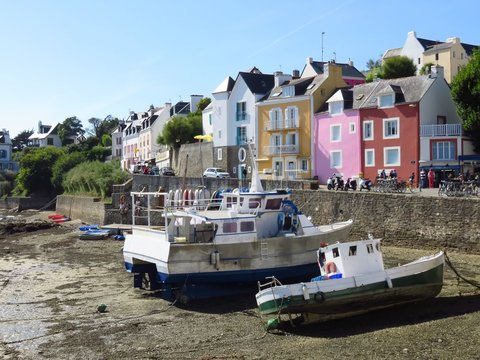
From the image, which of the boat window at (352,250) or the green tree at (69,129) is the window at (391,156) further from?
the green tree at (69,129)

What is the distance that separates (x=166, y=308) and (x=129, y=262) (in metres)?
2.92

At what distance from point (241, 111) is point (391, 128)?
627 inches

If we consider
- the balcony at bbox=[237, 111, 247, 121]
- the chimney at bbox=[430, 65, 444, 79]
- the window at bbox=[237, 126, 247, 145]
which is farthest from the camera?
the balcony at bbox=[237, 111, 247, 121]

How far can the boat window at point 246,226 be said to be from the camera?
18.6 metres

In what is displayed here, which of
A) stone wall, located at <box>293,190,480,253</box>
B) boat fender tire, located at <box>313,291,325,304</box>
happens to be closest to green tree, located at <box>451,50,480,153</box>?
stone wall, located at <box>293,190,480,253</box>

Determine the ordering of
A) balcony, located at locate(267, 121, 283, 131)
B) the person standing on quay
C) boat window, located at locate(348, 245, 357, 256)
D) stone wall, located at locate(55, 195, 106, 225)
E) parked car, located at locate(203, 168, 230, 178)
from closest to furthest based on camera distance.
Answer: boat window, located at locate(348, 245, 357, 256) → the person standing on quay → parked car, located at locate(203, 168, 230, 178) → stone wall, located at locate(55, 195, 106, 225) → balcony, located at locate(267, 121, 283, 131)

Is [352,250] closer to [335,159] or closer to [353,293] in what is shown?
[353,293]

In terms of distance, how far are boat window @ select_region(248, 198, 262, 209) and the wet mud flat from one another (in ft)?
10.2

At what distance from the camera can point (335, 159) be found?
41.5 m

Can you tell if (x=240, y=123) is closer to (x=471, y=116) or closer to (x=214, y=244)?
(x=471, y=116)

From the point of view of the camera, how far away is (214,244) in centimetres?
1794

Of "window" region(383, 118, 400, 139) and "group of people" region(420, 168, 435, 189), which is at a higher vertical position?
"window" region(383, 118, 400, 139)

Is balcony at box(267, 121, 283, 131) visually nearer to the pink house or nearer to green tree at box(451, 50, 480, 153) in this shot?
the pink house

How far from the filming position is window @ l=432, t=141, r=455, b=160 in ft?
116
